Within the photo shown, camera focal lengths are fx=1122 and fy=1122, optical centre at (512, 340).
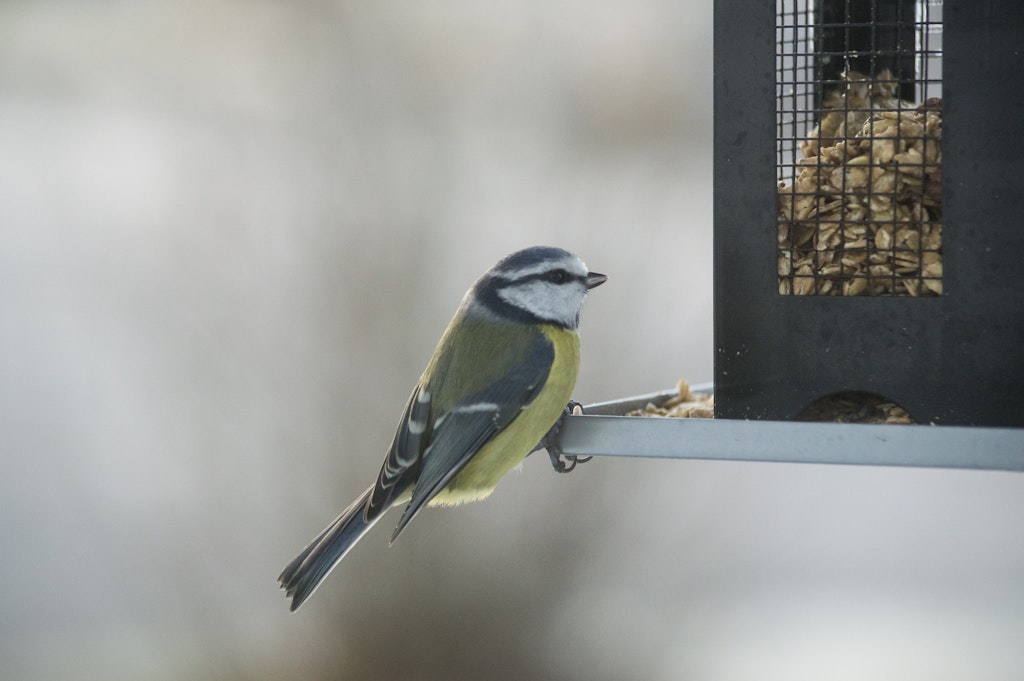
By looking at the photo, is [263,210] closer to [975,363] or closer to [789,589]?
[975,363]

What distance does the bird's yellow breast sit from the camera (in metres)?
2.79

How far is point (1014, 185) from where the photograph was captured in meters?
2.50

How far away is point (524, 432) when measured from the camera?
2.80 metres

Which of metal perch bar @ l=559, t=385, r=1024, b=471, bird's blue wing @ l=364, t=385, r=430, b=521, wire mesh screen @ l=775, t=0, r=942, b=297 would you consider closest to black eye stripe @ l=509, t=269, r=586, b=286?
bird's blue wing @ l=364, t=385, r=430, b=521

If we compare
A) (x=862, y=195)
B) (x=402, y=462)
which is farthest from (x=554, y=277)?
(x=862, y=195)

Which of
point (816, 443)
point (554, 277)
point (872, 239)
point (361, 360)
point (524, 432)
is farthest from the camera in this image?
point (361, 360)

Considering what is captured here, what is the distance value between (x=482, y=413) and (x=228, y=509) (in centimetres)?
258

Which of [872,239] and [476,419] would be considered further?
[476,419]

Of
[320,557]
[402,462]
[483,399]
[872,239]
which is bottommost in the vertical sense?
[320,557]

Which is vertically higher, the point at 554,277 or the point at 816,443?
the point at 554,277

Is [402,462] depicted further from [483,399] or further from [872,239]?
[872,239]

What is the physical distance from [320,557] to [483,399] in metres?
0.56

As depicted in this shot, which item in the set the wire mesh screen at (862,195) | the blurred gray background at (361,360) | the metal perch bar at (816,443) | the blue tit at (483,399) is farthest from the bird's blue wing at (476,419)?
the blurred gray background at (361,360)

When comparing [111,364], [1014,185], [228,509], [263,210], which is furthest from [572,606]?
[1014,185]
